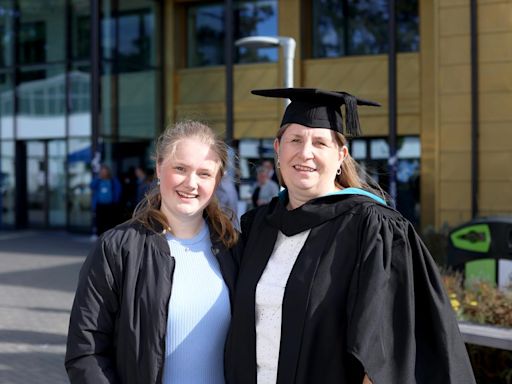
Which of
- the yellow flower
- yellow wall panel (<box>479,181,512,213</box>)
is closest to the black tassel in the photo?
the yellow flower

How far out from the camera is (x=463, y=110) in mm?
14445

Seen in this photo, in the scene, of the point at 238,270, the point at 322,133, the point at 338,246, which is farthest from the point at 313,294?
the point at 322,133

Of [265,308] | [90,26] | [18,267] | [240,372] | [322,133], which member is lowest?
[18,267]

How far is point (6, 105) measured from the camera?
67.2 ft

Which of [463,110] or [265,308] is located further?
[463,110]

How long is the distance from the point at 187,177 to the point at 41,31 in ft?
60.4

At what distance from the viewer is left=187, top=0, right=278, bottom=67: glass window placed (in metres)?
18.3

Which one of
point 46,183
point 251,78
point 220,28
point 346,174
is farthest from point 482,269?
point 46,183

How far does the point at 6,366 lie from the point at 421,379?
4899mm

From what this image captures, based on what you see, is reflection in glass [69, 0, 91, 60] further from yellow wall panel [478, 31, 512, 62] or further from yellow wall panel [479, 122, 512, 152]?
yellow wall panel [479, 122, 512, 152]

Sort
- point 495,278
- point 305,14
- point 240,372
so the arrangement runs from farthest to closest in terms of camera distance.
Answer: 1. point 305,14
2. point 495,278
3. point 240,372

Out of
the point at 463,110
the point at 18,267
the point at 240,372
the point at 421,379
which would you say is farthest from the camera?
the point at 463,110

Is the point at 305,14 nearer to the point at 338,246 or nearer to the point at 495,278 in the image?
the point at 495,278

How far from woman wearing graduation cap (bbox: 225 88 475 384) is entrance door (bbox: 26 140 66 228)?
17870 millimetres
